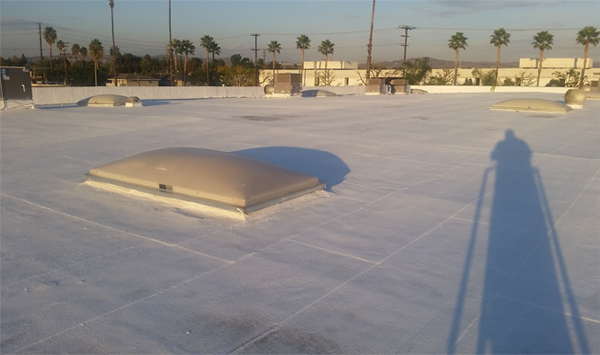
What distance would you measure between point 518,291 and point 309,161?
7.21 m

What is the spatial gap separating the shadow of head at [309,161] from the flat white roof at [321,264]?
0.33 feet

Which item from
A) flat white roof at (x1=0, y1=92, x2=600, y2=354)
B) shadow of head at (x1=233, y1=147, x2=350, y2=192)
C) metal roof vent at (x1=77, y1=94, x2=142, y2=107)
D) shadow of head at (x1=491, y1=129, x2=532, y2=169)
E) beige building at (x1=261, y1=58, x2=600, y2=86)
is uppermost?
beige building at (x1=261, y1=58, x2=600, y2=86)

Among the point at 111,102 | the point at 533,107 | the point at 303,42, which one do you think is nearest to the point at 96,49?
the point at 303,42

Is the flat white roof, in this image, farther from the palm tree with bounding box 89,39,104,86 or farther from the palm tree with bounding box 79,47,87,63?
the palm tree with bounding box 79,47,87,63

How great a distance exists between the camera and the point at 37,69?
87.2 metres

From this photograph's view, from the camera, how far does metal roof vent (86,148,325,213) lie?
7.49 meters

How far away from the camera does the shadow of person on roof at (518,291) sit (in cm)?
401

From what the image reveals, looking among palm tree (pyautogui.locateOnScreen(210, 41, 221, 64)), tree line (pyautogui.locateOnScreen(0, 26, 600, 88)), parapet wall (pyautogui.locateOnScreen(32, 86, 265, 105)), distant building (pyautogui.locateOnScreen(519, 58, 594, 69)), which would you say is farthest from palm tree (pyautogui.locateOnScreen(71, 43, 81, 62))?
distant building (pyautogui.locateOnScreen(519, 58, 594, 69))

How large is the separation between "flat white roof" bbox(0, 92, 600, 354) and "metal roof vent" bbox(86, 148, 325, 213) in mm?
262

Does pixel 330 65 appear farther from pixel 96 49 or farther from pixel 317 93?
pixel 317 93

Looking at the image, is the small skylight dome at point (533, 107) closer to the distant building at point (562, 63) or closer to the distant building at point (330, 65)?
the distant building at point (562, 63)

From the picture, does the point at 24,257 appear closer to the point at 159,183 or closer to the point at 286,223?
the point at 159,183

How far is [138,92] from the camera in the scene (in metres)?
39.2

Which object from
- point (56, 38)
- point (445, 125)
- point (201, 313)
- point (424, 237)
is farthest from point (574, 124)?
point (56, 38)
